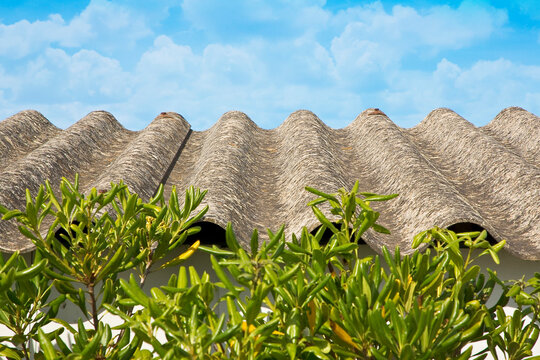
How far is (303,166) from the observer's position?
4523 mm

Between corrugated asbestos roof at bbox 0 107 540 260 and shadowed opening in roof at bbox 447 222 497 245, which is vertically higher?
corrugated asbestos roof at bbox 0 107 540 260

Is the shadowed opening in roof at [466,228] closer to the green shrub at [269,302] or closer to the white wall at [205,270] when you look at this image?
the white wall at [205,270]

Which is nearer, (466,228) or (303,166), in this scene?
(466,228)

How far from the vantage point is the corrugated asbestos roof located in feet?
12.4

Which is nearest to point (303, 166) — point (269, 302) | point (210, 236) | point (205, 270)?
point (210, 236)

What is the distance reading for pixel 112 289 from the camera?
2395 millimetres

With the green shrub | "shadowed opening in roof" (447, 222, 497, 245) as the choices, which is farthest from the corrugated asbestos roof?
the green shrub

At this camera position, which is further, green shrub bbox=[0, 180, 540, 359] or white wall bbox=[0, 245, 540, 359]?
white wall bbox=[0, 245, 540, 359]

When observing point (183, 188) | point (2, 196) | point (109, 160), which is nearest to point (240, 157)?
point (183, 188)

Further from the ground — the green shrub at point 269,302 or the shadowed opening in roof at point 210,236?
the shadowed opening in roof at point 210,236

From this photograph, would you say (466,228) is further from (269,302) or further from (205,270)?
(269,302)

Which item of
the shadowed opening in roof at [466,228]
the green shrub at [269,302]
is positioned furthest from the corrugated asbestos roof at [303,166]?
the green shrub at [269,302]

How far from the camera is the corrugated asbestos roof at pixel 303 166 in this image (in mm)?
3773

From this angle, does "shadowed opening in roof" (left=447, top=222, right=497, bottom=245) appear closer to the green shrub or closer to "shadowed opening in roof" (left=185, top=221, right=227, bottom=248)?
the green shrub
